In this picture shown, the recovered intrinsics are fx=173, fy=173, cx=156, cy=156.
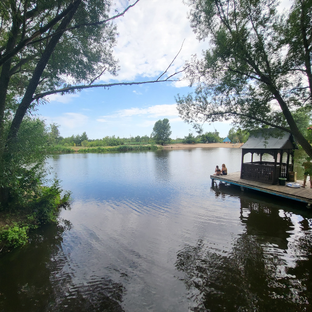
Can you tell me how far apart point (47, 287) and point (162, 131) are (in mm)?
94307

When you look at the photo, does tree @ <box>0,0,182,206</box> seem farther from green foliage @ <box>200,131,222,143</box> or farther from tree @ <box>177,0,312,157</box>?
green foliage @ <box>200,131,222,143</box>

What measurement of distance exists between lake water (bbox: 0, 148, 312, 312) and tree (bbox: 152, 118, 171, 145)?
3454 inches

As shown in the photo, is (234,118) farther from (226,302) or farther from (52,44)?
(52,44)

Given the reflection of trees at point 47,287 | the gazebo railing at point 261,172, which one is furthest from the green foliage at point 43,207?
the gazebo railing at point 261,172

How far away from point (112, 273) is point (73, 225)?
4.39 meters

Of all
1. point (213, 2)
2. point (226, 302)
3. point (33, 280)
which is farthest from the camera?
point (213, 2)

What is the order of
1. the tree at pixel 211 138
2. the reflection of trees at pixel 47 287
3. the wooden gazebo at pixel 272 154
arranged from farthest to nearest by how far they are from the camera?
the tree at pixel 211 138 → the wooden gazebo at pixel 272 154 → the reflection of trees at pixel 47 287

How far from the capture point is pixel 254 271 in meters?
4.81

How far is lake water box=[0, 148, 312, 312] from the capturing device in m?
4.02

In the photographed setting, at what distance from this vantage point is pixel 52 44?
243 inches

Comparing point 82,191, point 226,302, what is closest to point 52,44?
point 226,302

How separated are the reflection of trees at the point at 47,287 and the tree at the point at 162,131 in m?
92.3

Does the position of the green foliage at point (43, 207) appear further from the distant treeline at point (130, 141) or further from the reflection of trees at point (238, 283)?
the distant treeline at point (130, 141)

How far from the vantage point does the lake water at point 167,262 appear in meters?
4.02
